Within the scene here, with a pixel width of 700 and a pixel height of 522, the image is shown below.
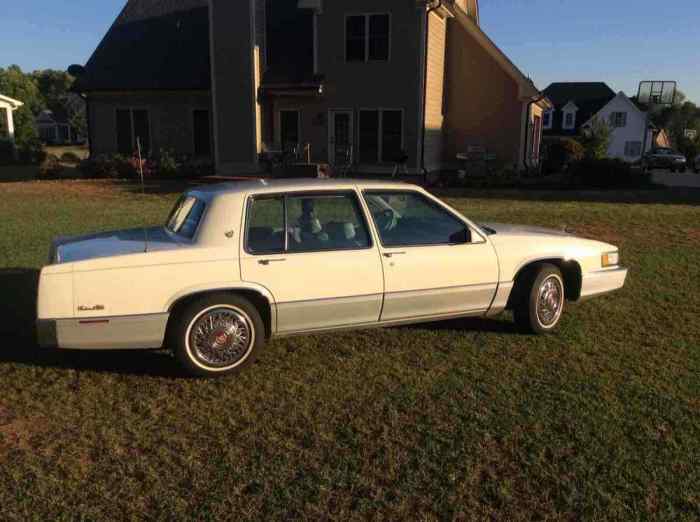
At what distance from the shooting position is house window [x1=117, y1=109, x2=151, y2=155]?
24078 mm

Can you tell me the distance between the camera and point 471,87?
22156 mm

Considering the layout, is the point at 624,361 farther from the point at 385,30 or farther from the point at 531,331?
the point at 385,30

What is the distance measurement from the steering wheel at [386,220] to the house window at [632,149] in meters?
62.0

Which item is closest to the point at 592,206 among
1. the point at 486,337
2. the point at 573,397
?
the point at 486,337

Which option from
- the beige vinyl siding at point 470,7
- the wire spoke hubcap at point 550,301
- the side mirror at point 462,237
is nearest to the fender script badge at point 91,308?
the side mirror at point 462,237

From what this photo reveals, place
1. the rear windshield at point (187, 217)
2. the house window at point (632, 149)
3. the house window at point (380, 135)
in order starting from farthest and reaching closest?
the house window at point (632, 149)
the house window at point (380, 135)
the rear windshield at point (187, 217)

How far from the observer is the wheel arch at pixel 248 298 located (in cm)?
458

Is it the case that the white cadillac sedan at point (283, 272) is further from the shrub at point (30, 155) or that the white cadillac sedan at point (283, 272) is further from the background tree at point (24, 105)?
the background tree at point (24, 105)

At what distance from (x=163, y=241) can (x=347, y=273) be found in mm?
1521

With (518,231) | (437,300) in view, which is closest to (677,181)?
(518,231)

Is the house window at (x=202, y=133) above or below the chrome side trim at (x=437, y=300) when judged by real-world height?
above

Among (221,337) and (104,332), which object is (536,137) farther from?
(104,332)

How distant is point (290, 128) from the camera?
22.1 meters

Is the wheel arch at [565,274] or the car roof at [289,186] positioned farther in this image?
the wheel arch at [565,274]
